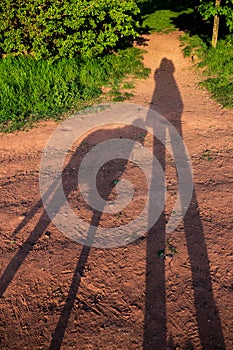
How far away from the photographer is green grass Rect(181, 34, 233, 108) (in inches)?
354

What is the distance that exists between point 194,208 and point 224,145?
2143mm

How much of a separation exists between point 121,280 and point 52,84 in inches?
268

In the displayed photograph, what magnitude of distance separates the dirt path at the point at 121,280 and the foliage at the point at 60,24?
4.89 meters

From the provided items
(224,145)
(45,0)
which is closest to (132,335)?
(224,145)

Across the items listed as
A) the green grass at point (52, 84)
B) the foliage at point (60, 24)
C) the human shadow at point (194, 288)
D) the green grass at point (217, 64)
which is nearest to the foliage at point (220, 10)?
the green grass at point (217, 64)

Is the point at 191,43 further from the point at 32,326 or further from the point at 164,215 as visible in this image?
the point at 32,326

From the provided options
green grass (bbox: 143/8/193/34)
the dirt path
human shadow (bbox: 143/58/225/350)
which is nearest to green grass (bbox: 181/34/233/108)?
green grass (bbox: 143/8/193/34)

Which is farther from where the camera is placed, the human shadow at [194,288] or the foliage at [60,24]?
the foliage at [60,24]

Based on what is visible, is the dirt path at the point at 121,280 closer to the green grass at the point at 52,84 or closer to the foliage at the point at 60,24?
the green grass at the point at 52,84

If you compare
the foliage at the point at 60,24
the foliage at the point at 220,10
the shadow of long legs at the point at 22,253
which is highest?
the foliage at the point at 220,10

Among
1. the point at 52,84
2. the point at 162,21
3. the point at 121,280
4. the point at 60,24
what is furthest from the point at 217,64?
the point at 121,280

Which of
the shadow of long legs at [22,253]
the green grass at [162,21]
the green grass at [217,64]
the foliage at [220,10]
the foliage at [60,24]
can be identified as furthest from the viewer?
the green grass at [162,21]

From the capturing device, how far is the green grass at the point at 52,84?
8.71 metres

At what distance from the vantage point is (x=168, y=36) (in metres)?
13.4
